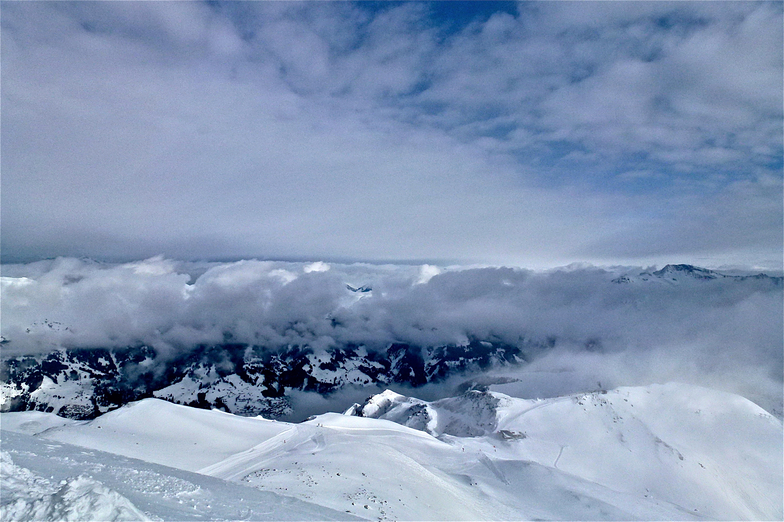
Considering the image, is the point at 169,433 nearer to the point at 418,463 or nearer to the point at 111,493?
the point at 418,463

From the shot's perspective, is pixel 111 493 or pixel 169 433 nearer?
pixel 111 493

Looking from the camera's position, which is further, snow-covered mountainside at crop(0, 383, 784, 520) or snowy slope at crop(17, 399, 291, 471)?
snowy slope at crop(17, 399, 291, 471)

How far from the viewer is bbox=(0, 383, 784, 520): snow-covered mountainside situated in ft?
55.3

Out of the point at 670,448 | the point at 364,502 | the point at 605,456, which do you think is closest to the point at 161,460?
the point at 364,502

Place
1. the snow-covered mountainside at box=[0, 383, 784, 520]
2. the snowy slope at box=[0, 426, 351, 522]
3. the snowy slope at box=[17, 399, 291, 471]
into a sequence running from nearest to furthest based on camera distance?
the snowy slope at box=[0, 426, 351, 522], the snow-covered mountainside at box=[0, 383, 784, 520], the snowy slope at box=[17, 399, 291, 471]

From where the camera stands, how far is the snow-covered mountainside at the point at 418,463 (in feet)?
55.3

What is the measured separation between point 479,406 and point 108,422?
109 metres

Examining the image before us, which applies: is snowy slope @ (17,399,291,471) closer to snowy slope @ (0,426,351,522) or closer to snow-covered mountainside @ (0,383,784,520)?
snow-covered mountainside @ (0,383,784,520)

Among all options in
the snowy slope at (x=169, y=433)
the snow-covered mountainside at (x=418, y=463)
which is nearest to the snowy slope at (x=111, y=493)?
the snow-covered mountainside at (x=418, y=463)

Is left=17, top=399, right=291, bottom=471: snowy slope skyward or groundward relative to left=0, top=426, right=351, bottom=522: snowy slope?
groundward

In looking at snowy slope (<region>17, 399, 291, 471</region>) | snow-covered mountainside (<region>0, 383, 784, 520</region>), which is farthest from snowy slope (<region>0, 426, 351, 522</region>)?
snowy slope (<region>17, 399, 291, 471</region>)

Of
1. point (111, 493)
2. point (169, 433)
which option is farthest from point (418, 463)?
point (111, 493)

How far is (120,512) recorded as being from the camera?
37.6 feet

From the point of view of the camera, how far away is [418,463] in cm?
4050
